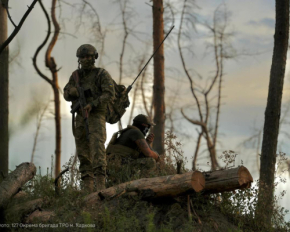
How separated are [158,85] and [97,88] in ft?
19.1

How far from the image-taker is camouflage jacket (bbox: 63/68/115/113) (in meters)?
8.18

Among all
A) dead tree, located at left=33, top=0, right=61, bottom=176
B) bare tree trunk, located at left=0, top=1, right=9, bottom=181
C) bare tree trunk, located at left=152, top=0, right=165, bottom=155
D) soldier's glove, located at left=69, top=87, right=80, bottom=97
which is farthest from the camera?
dead tree, located at left=33, top=0, right=61, bottom=176

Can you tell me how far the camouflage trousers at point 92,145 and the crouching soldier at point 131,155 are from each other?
2.00ft

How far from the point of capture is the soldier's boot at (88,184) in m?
8.42

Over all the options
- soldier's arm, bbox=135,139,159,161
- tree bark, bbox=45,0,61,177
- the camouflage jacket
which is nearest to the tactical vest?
soldier's arm, bbox=135,139,159,161

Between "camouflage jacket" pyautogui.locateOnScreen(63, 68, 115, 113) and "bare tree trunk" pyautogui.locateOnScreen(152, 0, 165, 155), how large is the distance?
557 cm

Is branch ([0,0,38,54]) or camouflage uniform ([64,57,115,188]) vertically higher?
branch ([0,0,38,54])

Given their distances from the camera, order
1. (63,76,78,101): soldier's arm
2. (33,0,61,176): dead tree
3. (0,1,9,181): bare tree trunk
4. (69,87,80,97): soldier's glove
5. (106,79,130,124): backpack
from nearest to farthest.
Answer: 1. (69,87,80,97): soldier's glove
2. (63,76,78,101): soldier's arm
3. (106,79,130,124): backpack
4. (0,1,9,181): bare tree trunk
5. (33,0,61,176): dead tree

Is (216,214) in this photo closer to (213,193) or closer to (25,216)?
(213,193)

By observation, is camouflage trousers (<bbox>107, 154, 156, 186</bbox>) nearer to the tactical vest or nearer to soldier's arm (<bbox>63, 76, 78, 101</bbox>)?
the tactical vest

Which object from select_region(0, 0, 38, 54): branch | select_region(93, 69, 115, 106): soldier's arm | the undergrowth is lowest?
the undergrowth

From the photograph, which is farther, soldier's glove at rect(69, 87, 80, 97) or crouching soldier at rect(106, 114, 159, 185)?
crouching soldier at rect(106, 114, 159, 185)

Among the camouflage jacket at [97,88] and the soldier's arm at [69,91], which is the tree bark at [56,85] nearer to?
the soldier's arm at [69,91]

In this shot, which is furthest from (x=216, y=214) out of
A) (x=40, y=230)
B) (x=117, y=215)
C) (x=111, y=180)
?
(x=40, y=230)
